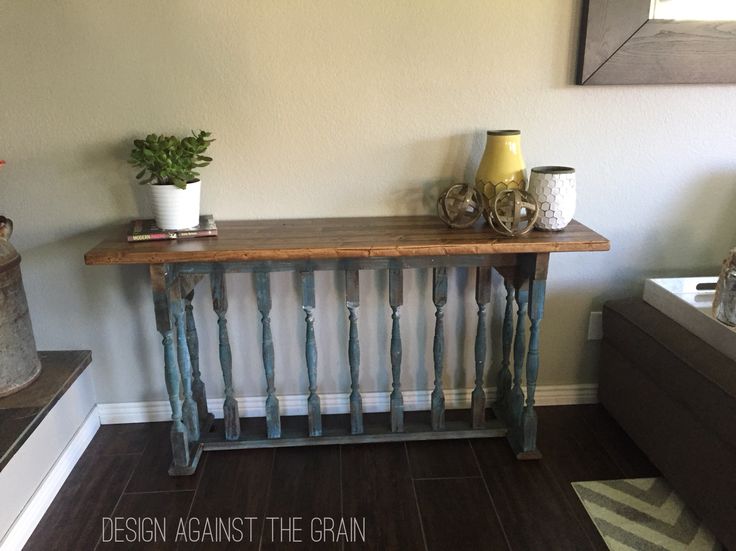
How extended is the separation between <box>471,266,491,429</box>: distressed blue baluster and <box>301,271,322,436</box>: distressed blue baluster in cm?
55

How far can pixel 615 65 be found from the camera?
1.89 meters

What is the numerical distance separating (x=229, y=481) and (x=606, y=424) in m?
1.36

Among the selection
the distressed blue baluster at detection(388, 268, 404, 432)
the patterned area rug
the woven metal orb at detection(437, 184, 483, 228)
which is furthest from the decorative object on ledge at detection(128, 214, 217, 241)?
the patterned area rug

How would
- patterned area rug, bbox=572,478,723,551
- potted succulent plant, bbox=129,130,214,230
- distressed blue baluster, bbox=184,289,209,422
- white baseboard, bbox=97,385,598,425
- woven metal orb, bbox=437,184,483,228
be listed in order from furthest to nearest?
white baseboard, bbox=97,385,598,425 < distressed blue baluster, bbox=184,289,209,422 < woven metal orb, bbox=437,184,483,228 < potted succulent plant, bbox=129,130,214,230 < patterned area rug, bbox=572,478,723,551

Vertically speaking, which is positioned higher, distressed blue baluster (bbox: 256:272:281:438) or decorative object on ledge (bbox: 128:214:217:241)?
decorative object on ledge (bbox: 128:214:217:241)

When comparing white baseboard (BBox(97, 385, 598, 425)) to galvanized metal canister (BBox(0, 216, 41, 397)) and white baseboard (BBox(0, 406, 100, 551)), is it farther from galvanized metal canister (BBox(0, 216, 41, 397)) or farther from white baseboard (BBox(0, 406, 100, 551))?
galvanized metal canister (BBox(0, 216, 41, 397))

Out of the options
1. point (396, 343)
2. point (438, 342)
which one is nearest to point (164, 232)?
point (396, 343)

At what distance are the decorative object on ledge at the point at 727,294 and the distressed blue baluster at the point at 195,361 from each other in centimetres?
162

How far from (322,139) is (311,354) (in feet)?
2.33

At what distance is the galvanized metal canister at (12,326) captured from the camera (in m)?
1.73

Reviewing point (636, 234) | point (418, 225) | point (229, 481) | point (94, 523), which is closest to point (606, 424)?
point (636, 234)

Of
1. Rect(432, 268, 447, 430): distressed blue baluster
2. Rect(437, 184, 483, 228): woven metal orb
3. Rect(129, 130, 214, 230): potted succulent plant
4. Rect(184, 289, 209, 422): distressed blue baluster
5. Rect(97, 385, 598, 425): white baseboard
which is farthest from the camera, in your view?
Rect(97, 385, 598, 425): white baseboard

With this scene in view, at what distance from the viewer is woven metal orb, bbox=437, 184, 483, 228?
1843 mm

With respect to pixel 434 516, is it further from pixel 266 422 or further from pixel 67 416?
pixel 67 416
